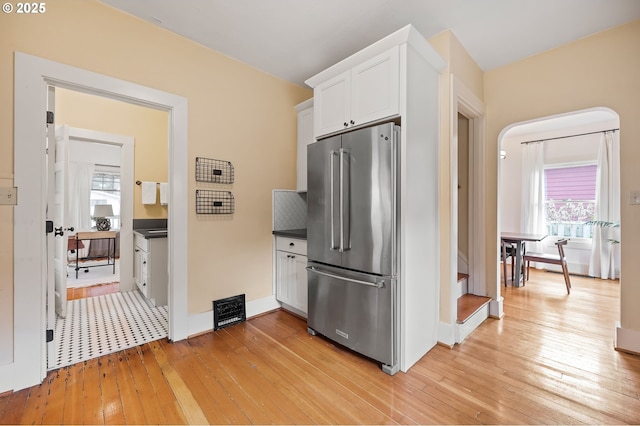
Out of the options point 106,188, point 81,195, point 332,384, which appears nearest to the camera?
point 332,384

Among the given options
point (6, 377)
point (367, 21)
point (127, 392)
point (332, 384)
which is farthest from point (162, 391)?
point (367, 21)

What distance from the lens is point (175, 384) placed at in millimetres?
1862

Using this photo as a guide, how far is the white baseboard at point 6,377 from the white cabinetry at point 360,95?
2810 mm

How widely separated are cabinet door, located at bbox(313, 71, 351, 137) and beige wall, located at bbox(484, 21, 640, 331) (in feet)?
6.05

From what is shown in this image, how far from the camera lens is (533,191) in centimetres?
539

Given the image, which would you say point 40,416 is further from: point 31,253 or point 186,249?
point 186,249

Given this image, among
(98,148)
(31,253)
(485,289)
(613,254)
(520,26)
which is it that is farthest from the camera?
(98,148)

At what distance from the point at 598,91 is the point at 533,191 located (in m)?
3.56

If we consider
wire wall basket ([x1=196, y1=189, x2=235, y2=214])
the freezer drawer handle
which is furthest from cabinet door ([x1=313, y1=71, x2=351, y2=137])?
the freezer drawer handle

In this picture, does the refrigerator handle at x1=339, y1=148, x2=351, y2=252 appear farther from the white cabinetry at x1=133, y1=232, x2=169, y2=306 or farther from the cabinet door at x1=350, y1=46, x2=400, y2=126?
the white cabinetry at x1=133, y1=232, x2=169, y2=306

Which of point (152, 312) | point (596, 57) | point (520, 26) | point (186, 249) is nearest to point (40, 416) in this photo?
point (186, 249)

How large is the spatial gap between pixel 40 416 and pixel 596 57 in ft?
16.0

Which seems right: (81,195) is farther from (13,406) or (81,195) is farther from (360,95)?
(360,95)

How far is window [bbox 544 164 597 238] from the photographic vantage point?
193 inches
